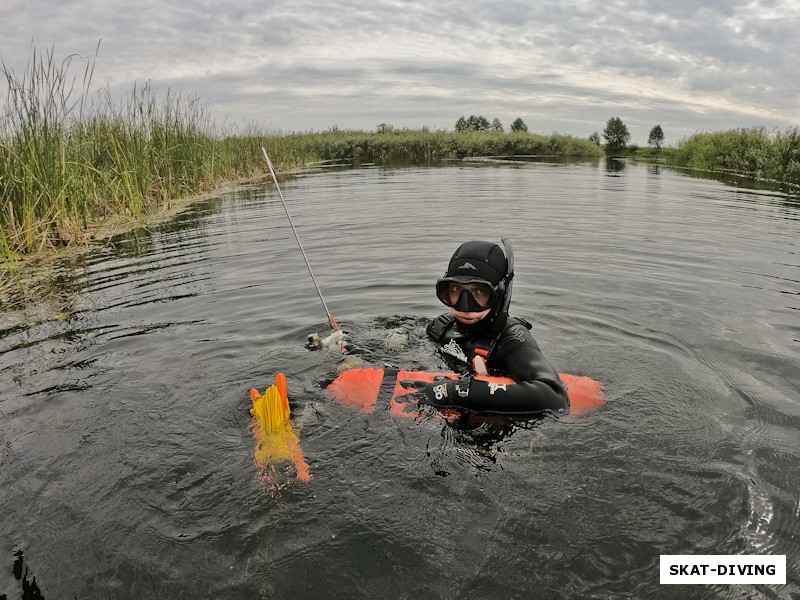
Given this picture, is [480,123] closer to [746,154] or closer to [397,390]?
[746,154]

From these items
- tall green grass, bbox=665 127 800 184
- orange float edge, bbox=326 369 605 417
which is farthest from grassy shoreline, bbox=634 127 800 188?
orange float edge, bbox=326 369 605 417

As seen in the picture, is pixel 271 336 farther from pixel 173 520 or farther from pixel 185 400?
pixel 173 520

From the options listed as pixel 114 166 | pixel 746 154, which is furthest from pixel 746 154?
pixel 114 166

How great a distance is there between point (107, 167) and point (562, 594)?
12.5m

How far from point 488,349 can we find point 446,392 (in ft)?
2.57

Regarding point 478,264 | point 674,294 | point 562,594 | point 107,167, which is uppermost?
point 107,167

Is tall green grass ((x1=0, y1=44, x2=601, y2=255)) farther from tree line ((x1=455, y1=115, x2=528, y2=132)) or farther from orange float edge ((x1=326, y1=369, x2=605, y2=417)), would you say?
tree line ((x1=455, y1=115, x2=528, y2=132))

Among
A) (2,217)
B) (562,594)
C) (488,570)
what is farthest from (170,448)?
(2,217)

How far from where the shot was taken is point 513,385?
3.71m

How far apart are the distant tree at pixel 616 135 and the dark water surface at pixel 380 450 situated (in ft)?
183

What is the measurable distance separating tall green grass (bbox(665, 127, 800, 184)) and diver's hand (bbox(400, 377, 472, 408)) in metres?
23.3

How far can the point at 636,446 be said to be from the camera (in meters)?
3.50

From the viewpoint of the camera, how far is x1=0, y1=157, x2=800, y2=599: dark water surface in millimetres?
2527

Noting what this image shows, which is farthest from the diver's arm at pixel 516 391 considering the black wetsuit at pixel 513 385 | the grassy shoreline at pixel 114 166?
the grassy shoreline at pixel 114 166
